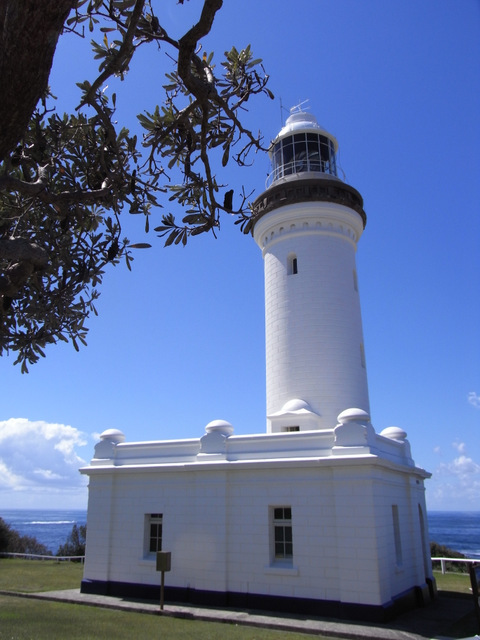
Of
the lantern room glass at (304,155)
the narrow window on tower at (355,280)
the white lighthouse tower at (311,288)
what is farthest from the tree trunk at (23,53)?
the lantern room glass at (304,155)

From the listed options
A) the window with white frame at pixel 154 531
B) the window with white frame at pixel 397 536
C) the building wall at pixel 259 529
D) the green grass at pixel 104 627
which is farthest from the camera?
the window with white frame at pixel 154 531

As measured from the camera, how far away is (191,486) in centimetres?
1340

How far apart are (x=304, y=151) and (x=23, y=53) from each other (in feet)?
52.9

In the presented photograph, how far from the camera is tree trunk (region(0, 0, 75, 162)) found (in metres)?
2.93

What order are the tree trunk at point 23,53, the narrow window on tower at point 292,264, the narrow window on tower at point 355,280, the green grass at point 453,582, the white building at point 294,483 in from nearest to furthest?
the tree trunk at point 23,53
the white building at point 294,483
the green grass at point 453,582
the narrow window on tower at point 292,264
the narrow window on tower at point 355,280

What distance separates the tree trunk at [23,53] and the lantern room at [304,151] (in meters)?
15.3

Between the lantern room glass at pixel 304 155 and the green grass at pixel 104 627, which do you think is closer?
the green grass at pixel 104 627

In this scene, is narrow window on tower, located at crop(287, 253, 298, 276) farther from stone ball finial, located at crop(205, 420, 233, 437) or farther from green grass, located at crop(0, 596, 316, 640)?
green grass, located at crop(0, 596, 316, 640)

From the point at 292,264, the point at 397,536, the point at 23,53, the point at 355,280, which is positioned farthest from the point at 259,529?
the point at 23,53

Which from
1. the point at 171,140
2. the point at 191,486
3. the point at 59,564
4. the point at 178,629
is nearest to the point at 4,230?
→ the point at 171,140

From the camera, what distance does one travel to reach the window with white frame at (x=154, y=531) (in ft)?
45.1

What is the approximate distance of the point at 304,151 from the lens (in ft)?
59.6

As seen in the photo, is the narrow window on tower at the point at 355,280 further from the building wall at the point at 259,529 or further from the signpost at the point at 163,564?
the signpost at the point at 163,564

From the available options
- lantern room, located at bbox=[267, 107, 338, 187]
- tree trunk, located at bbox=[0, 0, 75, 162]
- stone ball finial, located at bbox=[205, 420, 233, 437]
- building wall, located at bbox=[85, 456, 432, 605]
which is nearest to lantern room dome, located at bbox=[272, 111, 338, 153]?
lantern room, located at bbox=[267, 107, 338, 187]
